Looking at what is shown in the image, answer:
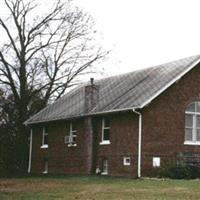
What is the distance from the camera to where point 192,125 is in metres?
35.2

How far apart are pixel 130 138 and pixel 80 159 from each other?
6020 mm

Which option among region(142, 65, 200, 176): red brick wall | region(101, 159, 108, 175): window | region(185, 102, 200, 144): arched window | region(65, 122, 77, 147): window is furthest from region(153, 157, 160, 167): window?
region(65, 122, 77, 147): window

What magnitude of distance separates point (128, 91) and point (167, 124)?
390 centimetres

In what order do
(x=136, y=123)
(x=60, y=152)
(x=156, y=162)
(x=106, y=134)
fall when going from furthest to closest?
1. (x=60, y=152)
2. (x=106, y=134)
3. (x=136, y=123)
4. (x=156, y=162)

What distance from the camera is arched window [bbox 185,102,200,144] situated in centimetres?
3509

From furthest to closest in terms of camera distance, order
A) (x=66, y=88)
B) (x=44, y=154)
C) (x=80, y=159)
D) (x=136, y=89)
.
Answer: (x=66, y=88), (x=44, y=154), (x=80, y=159), (x=136, y=89)

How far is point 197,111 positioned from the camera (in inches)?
1394

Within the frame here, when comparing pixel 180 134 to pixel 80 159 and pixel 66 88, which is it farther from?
pixel 66 88

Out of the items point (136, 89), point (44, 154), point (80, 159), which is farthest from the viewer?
point (44, 154)

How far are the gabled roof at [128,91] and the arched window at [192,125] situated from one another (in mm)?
2215

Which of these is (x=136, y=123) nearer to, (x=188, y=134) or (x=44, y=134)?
(x=188, y=134)

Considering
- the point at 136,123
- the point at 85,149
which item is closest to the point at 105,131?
the point at 85,149

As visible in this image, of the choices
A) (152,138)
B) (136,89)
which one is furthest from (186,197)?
(136,89)

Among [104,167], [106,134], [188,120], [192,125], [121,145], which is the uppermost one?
[188,120]
